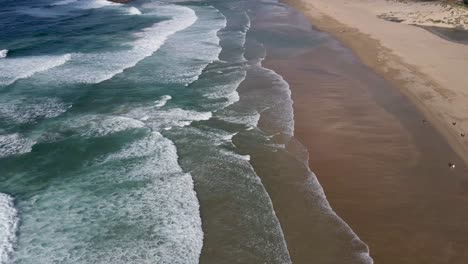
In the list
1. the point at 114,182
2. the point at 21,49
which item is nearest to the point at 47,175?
the point at 114,182

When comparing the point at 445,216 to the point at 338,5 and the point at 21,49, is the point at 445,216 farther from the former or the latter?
the point at 338,5

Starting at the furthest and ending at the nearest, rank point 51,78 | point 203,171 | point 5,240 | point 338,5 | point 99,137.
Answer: point 338,5 → point 51,78 → point 99,137 → point 203,171 → point 5,240

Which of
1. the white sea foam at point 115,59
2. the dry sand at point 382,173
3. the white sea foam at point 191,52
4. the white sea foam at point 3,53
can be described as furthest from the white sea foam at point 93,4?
the dry sand at point 382,173

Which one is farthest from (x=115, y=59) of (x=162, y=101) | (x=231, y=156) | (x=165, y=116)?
(x=231, y=156)

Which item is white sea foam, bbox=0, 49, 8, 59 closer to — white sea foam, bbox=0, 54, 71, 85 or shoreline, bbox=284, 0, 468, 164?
white sea foam, bbox=0, 54, 71, 85

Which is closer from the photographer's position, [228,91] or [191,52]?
[228,91]

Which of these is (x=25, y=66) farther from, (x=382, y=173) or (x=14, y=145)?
(x=382, y=173)
